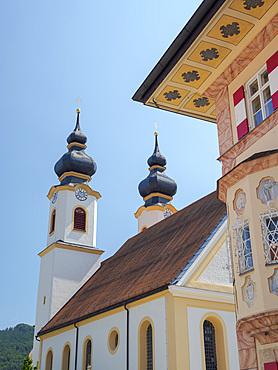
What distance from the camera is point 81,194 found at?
29078 mm

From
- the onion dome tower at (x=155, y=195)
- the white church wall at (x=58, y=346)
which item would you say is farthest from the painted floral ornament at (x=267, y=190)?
the onion dome tower at (x=155, y=195)

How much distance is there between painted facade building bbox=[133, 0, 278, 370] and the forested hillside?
37.6 m

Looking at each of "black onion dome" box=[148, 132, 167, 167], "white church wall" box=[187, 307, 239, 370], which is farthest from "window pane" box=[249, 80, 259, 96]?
"black onion dome" box=[148, 132, 167, 167]

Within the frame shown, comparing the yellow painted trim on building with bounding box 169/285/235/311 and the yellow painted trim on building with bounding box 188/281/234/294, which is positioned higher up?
the yellow painted trim on building with bounding box 188/281/234/294

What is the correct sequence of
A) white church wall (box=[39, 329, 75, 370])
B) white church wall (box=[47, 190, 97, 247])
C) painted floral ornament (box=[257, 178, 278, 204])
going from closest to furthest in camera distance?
painted floral ornament (box=[257, 178, 278, 204]) < white church wall (box=[39, 329, 75, 370]) < white church wall (box=[47, 190, 97, 247])

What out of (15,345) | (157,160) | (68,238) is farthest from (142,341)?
(15,345)

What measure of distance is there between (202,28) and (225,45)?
0.83 metres

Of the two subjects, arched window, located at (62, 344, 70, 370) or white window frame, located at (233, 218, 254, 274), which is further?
arched window, located at (62, 344, 70, 370)

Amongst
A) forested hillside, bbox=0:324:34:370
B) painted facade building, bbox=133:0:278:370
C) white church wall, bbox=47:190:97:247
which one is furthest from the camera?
forested hillside, bbox=0:324:34:370

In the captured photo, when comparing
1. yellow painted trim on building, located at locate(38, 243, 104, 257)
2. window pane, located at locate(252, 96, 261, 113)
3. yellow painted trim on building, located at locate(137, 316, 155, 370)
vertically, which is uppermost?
yellow painted trim on building, located at locate(38, 243, 104, 257)

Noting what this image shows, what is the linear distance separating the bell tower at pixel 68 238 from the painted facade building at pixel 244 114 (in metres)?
16.2

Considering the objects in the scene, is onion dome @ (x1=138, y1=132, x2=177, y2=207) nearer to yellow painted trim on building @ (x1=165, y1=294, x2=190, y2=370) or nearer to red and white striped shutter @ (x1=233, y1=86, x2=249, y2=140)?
yellow painted trim on building @ (x1=165, y1=294, x2=190, y2=370)

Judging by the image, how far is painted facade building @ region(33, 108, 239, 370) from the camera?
48.5 feet

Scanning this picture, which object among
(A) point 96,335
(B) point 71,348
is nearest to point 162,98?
(A) point 96,335
